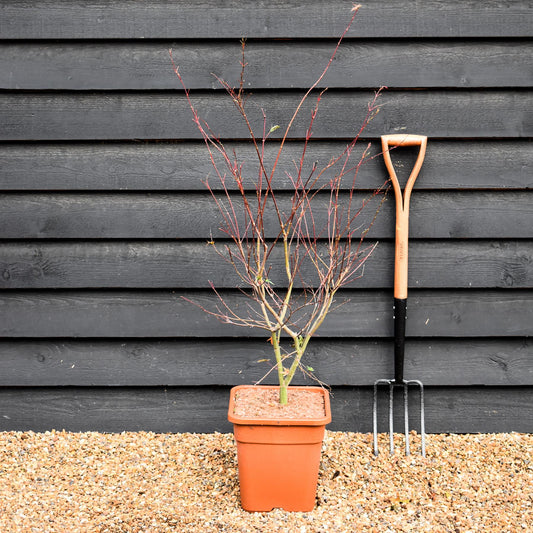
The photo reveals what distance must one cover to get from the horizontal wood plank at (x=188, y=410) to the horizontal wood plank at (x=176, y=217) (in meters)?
0.71

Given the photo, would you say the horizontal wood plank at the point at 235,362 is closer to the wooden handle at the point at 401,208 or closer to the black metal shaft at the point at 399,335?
the black metal shaft at the point at 399,335

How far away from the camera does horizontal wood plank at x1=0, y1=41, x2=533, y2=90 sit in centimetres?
241

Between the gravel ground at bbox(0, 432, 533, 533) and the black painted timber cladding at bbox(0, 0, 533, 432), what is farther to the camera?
the black painted timber cladding at bbox(0, 0, 533, 432)

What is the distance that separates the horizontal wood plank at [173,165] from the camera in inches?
96.3

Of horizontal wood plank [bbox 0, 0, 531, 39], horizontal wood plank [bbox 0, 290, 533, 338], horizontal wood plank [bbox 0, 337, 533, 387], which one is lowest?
horizontal wood plank [bbox 0, 337, 533, 387]

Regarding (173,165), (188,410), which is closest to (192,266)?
(173,165)

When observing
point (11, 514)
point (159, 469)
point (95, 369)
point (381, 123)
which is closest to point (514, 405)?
point (381, 123)

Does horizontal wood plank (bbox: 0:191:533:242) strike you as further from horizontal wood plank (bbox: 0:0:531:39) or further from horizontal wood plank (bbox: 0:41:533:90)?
horizontal wood plank (bbox: 0:0:531:39)

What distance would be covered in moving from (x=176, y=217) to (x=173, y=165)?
0.74ft

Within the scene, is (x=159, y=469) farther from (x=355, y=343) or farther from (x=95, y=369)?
(x=355, y=343)

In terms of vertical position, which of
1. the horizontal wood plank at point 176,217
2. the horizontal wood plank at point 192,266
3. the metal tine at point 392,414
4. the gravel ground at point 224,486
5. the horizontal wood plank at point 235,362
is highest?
the horizontal wood plank at point 176,217

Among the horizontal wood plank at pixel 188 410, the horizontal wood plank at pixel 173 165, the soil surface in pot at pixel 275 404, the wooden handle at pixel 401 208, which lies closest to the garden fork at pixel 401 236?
the wooden handle at pixel 401 208

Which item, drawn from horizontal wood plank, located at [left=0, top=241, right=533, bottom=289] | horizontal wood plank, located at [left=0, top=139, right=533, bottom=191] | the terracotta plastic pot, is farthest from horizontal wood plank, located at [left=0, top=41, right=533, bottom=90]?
the terracotta plastic pot

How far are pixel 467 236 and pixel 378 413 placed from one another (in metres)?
0.88
